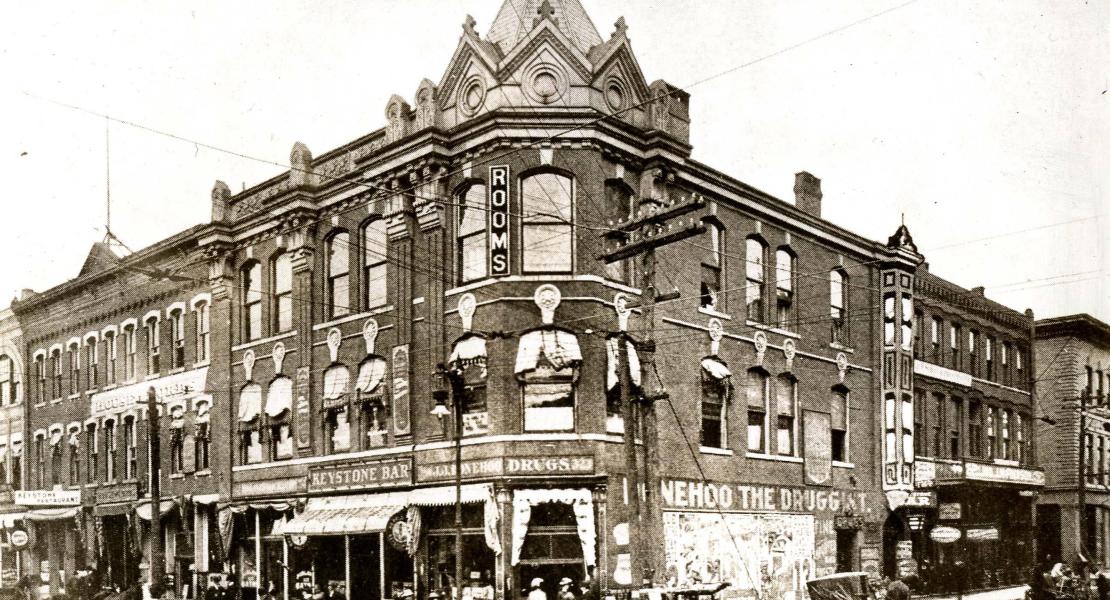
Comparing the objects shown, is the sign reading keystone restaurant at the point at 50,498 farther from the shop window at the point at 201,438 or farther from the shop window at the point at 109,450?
the shop window at the point at 201,438

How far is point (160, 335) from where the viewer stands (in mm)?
35094

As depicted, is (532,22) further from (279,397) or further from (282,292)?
(279,397)

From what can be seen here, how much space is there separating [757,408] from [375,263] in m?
10.9

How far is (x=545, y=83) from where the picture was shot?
23.4 metres

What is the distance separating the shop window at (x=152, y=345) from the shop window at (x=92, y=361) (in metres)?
3.62

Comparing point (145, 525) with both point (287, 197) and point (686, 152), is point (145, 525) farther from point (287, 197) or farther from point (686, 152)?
point (686, 152)

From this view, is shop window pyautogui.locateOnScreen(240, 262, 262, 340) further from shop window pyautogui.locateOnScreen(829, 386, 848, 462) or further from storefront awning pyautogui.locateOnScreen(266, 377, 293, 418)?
shop window pyautogui.locateOnScreen(829, 386, 848, 462)

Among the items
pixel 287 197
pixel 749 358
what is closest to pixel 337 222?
pixel 287 197

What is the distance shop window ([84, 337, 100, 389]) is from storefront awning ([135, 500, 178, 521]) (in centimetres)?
585

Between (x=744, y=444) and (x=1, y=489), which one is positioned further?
(x=1, y=489)

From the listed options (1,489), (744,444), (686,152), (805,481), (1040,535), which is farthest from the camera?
(1040,535)

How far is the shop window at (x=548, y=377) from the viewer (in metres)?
22.8

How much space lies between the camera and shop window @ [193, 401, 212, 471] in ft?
107

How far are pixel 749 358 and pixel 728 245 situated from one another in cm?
309
